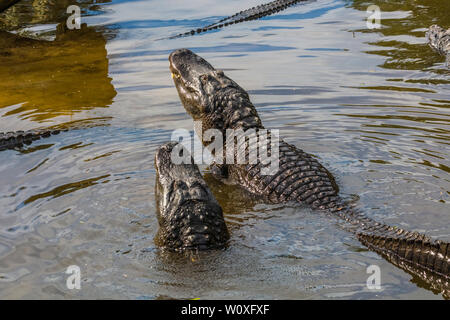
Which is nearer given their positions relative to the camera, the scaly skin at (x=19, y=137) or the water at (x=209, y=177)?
the water at (x=209, y=177)

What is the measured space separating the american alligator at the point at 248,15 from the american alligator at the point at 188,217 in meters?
7.83

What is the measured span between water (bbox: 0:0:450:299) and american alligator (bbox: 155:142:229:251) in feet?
0.42

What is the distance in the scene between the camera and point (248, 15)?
41.0ft

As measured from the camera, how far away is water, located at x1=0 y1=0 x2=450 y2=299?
3.82 meters

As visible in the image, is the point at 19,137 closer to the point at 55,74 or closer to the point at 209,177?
the point at 209,177

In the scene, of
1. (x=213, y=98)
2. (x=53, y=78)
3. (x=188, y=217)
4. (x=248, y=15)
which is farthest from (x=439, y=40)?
(x=188, y=217)

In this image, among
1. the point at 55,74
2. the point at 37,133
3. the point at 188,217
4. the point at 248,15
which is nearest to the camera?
the point at 188,217

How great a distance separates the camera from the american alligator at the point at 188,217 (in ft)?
13.0

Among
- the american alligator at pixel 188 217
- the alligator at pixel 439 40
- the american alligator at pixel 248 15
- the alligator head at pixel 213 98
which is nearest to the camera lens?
the american alligator at pixel 188 217

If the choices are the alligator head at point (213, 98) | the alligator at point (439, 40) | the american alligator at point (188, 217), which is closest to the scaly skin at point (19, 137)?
the alligator head at point (213, 98)

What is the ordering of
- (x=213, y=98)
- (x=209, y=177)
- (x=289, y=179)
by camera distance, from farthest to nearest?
(x=213, y=98)
(x=209, y=177)
(x=289, y=179)

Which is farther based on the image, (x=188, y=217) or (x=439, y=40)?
(x=439, y=40)

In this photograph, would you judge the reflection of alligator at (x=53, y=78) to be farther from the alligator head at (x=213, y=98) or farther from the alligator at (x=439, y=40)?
the alligator at (x=439, y=40)

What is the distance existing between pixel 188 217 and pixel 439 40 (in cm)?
753
